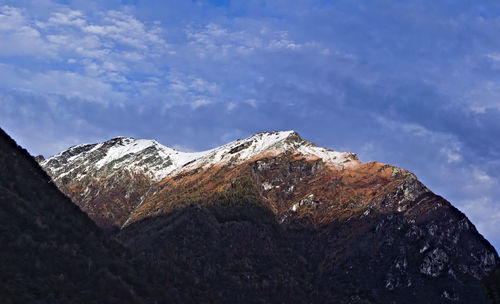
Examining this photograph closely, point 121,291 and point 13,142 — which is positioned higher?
point 13,142

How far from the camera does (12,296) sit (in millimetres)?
58438

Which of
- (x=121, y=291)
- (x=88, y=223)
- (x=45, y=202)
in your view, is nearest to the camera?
(x=121, y=291)

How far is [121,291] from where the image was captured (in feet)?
252

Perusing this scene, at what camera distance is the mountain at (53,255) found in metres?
65.9

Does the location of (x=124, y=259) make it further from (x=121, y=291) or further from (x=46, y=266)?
(x=46, y=266)

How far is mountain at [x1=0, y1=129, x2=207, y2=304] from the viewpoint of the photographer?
216 feet

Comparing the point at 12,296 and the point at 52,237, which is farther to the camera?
the point at 52,237

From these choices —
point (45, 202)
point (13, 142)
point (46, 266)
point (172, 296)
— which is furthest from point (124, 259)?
point (13, 142)

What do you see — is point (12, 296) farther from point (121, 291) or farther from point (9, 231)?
point (121, 291)

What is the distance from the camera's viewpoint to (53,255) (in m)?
74.8

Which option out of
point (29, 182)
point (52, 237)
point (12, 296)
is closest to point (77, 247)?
point (52, 237)

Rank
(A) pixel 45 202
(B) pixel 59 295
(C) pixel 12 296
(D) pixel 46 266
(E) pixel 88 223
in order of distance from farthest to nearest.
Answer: (E) pixel 88 223 < (A) pixel 45 202 < (D) pixel 46 266 < (B) pixel 59 295 < (C) pixel 12 296

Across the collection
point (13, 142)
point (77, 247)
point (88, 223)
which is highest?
point (13, 142)

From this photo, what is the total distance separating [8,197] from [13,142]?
26754 millimetres
